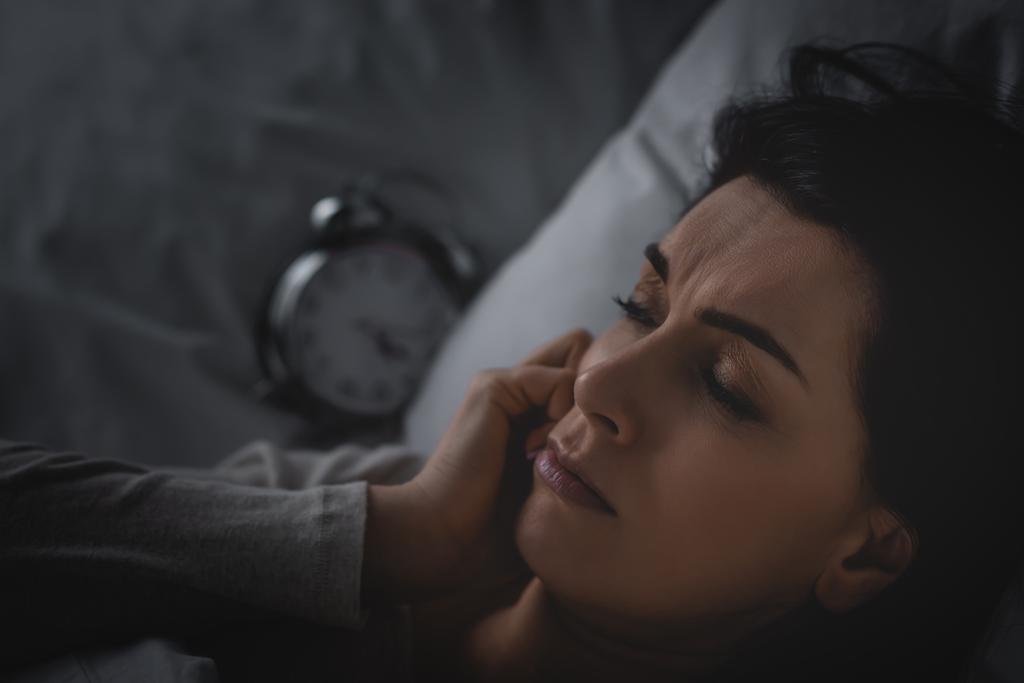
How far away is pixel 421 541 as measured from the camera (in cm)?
63

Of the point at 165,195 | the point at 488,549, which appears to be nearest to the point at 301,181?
the point at 165,195

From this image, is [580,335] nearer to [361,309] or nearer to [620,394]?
[620,394]

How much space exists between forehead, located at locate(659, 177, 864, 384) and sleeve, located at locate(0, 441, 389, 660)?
0.98 feet

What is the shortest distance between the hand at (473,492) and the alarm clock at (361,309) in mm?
394

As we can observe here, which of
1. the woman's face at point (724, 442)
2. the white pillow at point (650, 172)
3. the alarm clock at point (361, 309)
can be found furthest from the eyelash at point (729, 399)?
the alarm clock at point (361, 309)

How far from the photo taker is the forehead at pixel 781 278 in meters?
0.50

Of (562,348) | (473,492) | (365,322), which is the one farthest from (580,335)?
(365,322)

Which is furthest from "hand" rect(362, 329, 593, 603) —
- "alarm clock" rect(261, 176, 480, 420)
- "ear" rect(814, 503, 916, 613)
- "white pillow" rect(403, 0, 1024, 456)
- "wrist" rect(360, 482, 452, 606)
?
"alarm clock" rect(261, 176, 480, 420)

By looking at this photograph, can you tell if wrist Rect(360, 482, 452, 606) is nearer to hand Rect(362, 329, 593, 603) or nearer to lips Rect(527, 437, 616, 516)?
hand Rect(362, 329, 593, 603)

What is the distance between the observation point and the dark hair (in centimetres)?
50

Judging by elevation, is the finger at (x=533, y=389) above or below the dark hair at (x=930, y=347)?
below

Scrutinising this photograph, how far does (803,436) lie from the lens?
51 centimetres

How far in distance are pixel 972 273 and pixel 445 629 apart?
1.61ft

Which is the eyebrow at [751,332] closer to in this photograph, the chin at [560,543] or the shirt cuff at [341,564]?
the chin at [560,543]
